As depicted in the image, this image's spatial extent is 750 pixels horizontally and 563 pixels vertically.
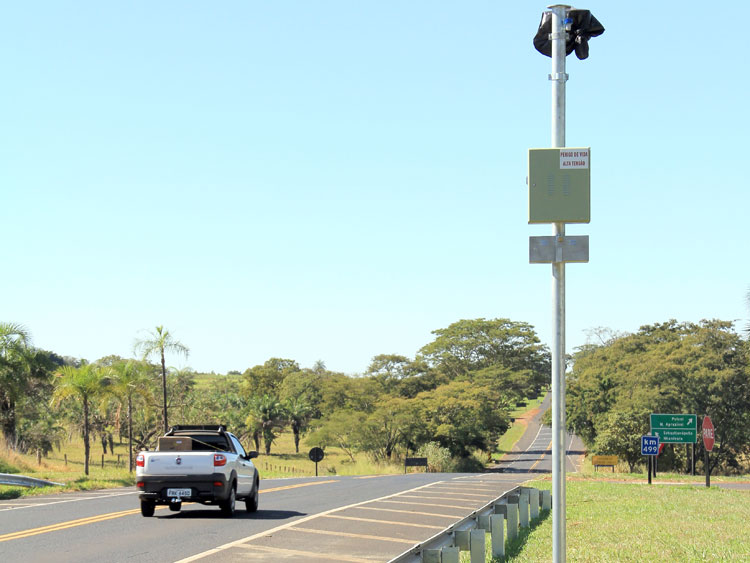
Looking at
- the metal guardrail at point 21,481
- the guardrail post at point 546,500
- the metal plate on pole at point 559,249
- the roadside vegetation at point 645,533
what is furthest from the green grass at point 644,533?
the metal guardrail at point 21,481

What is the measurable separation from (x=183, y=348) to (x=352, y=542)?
27.7m

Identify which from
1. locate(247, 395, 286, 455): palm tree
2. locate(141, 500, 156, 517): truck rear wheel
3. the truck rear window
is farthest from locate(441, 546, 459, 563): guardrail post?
locate(247, 395, 286, 455): palm tree

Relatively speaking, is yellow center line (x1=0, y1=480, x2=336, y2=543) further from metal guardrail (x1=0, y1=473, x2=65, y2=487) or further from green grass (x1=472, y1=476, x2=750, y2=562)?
green grass (x1=472, y1=476, x2=750, y2=562)

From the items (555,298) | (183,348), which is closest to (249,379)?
(183,348)

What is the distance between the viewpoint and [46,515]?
16.9 metres

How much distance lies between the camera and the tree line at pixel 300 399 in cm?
3775

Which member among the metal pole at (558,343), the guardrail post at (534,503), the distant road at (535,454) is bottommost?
the distant road at (535,454)

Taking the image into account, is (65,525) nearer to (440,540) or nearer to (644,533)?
(440,540)

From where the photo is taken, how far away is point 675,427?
43.7 metres

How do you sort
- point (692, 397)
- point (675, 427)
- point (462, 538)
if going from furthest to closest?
point (692, 397) < point (675, 427) < point (462, 538)

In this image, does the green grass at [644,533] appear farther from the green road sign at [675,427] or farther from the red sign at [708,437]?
the green road sign at [675,427]

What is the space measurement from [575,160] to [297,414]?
8880cm

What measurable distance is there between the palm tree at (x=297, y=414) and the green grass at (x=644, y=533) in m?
71.0

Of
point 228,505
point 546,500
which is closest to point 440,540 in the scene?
point 228,505
